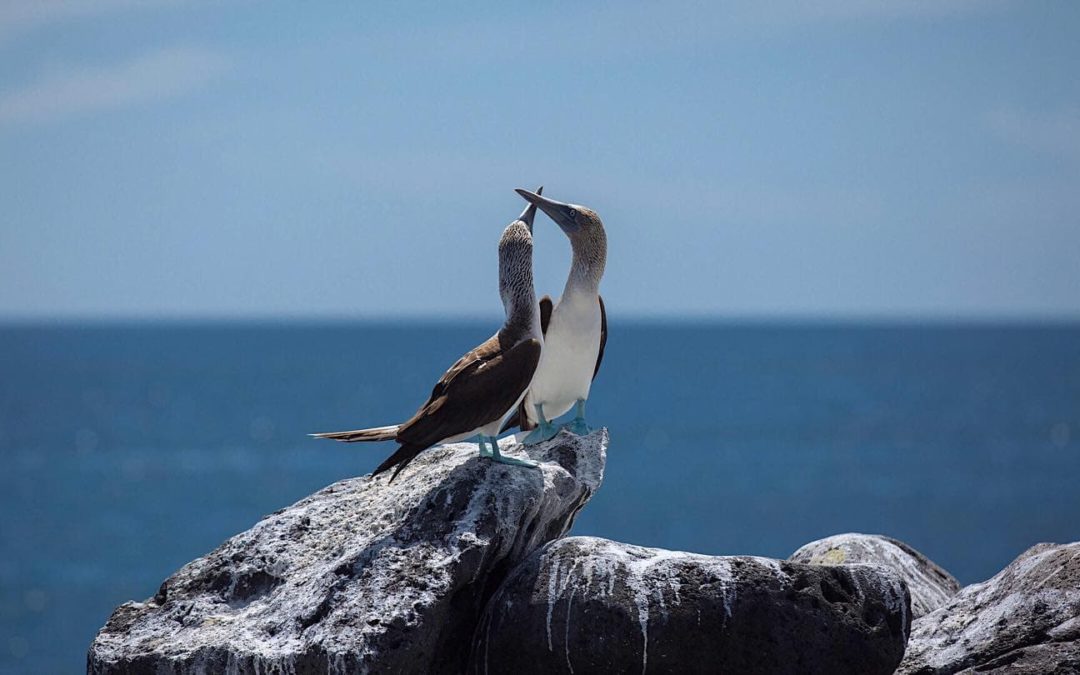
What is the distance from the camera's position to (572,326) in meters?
9.55

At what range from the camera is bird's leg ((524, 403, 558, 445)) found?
9.80 metres

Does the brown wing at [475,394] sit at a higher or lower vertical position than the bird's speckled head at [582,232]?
lower

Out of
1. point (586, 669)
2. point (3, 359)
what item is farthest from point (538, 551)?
point (3, 359)

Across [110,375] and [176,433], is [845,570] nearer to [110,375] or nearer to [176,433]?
[176,433]

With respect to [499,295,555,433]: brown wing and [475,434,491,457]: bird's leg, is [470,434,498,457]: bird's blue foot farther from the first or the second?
[499,295,555,433]: brown wing

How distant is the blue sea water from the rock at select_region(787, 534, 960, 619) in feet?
99.8

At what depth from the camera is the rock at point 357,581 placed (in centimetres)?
756

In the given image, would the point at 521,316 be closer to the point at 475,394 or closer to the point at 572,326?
the point at 475,394

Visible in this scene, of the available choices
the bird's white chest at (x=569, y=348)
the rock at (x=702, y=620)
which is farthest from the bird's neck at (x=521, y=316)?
the rock at (x=702, y=620)

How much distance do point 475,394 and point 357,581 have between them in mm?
1326

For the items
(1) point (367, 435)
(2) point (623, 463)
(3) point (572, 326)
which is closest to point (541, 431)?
(3) point (572, 326)

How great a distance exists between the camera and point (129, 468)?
253 feet

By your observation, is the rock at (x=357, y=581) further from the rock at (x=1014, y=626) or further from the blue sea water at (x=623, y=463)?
the blue sea water at (x=623, y=463)

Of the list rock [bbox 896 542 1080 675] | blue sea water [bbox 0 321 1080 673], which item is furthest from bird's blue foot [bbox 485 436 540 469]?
blue sea water [bbox 0 321 1080 673]
